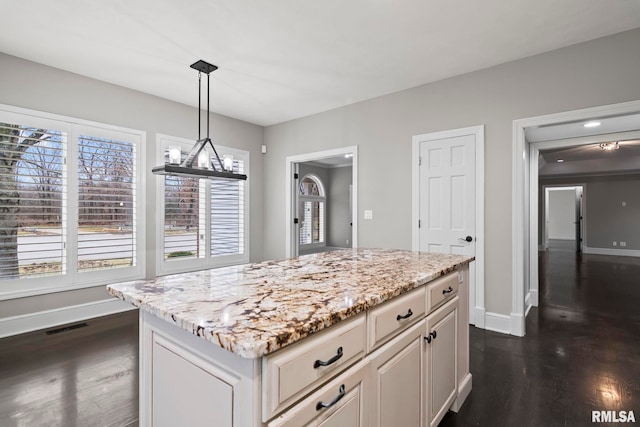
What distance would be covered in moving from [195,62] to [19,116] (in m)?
1.85

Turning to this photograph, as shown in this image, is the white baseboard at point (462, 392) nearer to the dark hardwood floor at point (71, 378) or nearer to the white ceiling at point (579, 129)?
the dark hardwood floor at point (71, 378)

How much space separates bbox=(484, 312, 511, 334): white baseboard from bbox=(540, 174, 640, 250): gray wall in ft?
28.3

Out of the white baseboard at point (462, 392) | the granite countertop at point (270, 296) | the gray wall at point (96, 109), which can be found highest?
the gray wall at point (96, 109)

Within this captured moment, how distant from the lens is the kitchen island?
32.9 inches

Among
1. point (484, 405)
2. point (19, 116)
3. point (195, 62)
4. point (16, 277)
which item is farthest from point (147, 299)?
→ point (19, 116)

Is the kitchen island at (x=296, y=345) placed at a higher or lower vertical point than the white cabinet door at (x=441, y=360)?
higher

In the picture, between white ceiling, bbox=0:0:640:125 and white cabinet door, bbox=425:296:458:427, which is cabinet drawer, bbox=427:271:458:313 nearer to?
white cabinet door, bbox=425:296:458:427

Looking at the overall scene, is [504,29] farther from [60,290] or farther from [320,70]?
[60,290]

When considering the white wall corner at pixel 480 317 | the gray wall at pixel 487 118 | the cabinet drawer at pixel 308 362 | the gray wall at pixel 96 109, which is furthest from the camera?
the white wall corner at pixel 480 317

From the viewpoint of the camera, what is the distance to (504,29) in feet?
8.75

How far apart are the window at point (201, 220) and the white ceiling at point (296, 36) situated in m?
1.30

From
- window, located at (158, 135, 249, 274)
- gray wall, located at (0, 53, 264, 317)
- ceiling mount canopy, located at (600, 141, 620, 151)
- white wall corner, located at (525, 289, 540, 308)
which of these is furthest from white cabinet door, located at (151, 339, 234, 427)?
ceiling mount canopy, located at (600, 141, 620, 151)

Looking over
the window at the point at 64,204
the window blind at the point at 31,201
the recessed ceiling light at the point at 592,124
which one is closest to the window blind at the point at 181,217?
the window at the point at 64,204

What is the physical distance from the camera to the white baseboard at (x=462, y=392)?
1.92 meters
